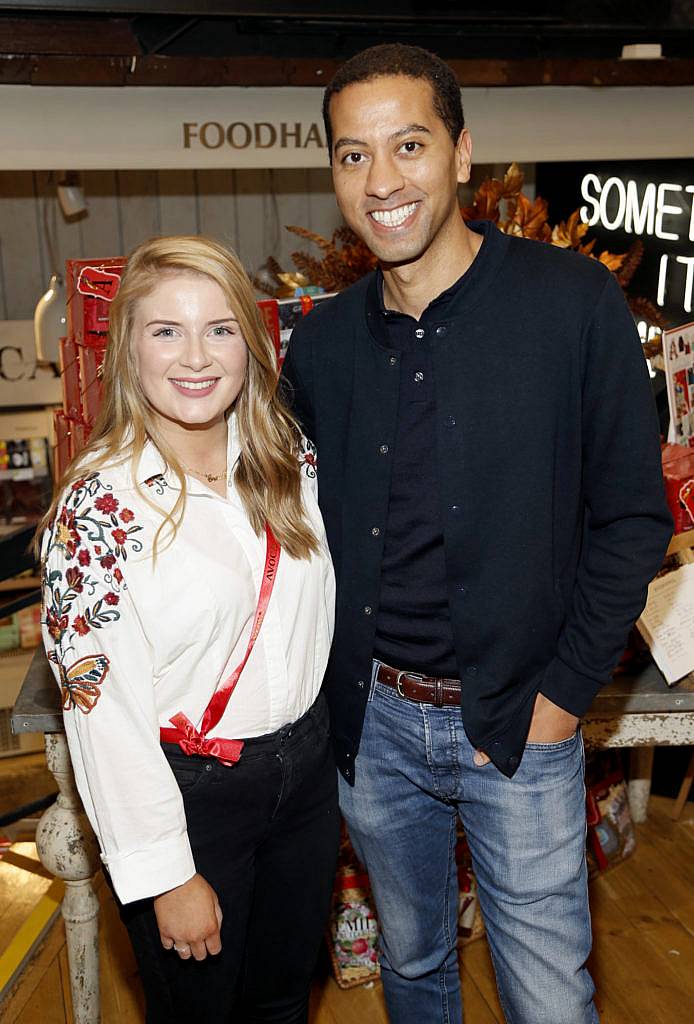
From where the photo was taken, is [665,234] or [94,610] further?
[665,234]

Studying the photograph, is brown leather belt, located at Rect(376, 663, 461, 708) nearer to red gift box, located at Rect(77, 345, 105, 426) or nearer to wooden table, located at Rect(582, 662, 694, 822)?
wooden table, located at Rect(582, 662, 694, 822)

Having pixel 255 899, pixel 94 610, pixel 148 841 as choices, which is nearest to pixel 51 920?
pixel 255 899

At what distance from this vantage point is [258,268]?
17.8 ft

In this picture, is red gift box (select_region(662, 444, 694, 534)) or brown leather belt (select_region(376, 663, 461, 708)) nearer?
brown leather belt (select_region(376, 663, 461, 708))

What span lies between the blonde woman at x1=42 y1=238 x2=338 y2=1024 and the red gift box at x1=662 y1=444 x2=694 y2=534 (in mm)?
877

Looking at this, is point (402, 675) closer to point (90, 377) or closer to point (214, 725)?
point (214, 725)

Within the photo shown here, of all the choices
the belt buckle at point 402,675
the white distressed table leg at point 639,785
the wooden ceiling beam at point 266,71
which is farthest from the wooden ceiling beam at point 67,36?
the white distressed table leg at point 639,785

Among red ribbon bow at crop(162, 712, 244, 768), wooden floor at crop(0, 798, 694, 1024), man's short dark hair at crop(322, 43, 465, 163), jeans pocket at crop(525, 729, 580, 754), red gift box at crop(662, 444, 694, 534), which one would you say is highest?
man's short dark hair at crop(322, 43, 465, 163)

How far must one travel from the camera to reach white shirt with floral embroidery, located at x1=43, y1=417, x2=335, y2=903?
158cm

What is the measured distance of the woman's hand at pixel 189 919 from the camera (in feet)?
5.48

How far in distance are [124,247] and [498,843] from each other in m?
4.13

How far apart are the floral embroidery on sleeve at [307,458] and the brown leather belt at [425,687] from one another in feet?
1.21

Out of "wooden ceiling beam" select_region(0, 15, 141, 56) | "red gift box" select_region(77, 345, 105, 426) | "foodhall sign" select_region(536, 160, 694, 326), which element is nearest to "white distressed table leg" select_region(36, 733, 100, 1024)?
"red gift box" select_region(77, 345, 105, 426)

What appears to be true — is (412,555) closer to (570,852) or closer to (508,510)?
(508,510)
